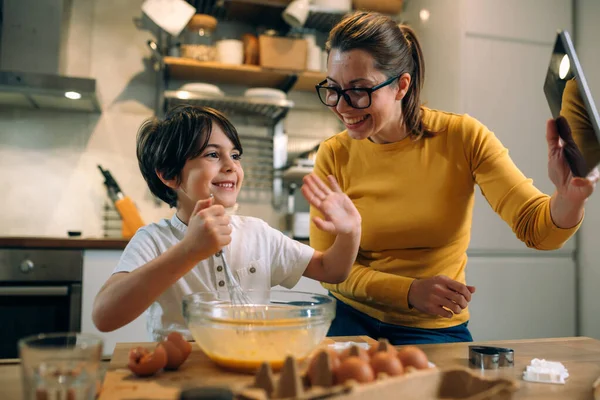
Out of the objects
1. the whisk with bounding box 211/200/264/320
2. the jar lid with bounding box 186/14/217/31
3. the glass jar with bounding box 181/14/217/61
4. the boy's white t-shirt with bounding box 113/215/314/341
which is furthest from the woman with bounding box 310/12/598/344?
the jar lid with bounding box 186/14/217/31

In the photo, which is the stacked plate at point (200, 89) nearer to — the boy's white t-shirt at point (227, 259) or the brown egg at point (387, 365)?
the boy's white t-shirt at point (227, 259)

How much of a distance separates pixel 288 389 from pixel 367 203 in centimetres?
92

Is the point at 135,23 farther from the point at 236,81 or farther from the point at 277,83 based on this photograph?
the point at 277,83

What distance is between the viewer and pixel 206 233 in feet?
2.79

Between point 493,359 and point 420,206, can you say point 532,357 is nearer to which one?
point 493,359

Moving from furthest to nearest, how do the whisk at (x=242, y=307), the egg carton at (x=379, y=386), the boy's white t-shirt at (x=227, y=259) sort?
1. the boy's white t-shirt at (x=227, y=259)
2. the whisk at (x=242, y=307)
3. the egg carton at (x=379, y=386)

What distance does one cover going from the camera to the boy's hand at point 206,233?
85 centimetres

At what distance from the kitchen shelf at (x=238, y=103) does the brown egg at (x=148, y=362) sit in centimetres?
179

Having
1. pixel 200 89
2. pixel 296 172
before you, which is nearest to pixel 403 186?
pixel 296 172

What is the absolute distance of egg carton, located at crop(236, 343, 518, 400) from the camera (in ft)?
1.68

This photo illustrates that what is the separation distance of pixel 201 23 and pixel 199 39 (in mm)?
75

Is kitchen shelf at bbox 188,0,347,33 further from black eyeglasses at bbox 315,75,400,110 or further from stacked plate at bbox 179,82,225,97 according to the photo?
black eyeglasses at bbox 315,75,400,110

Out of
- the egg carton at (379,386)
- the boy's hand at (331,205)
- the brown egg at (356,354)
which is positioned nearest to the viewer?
the egg carton at (379,386)

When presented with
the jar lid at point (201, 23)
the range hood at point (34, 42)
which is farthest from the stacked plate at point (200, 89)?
the range hood at point (34, 42)
